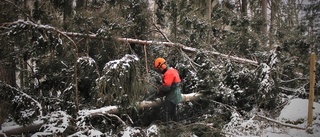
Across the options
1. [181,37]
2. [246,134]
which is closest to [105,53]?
[181,37]

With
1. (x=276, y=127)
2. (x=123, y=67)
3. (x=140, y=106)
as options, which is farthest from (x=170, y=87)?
(x=276, y=127)

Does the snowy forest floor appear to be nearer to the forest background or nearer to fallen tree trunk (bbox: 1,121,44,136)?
fallen tree trunk (bbox: 1,121,44,136)

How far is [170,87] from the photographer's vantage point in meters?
5.24

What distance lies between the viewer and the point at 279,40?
28.1 feet

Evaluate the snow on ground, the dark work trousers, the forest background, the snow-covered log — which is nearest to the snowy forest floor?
the snow on ground

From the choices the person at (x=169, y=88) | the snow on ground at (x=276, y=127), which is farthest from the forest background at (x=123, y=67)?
the person at (x=169, y=88)

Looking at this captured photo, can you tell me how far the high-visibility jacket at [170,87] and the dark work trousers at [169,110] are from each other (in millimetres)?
113

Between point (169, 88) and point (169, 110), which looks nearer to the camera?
point (169, 88)

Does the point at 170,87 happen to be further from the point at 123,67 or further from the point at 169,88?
the point at 123,67

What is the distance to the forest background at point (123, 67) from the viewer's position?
171 inches

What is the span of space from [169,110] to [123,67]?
1.73 meters

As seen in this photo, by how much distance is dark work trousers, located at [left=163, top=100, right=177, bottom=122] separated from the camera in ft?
17.6

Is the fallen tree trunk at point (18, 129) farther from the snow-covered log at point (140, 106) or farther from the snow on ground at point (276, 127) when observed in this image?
the snow on ground at point (276, 127)

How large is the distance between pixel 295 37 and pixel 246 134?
4359mm
